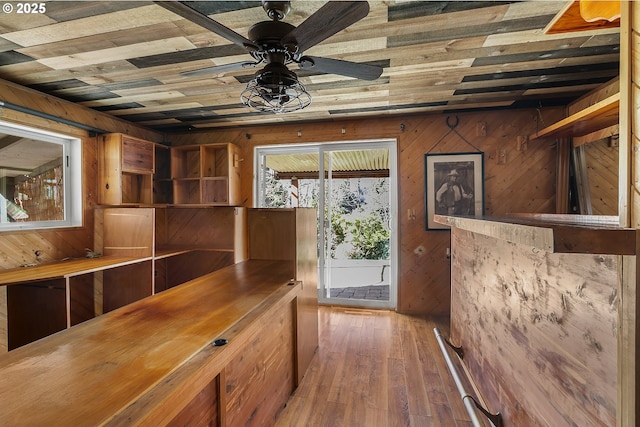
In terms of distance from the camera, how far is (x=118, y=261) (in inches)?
121

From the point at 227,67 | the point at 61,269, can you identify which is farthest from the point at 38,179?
the point at 227,67

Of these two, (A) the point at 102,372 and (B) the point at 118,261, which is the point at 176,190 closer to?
(B) the point at 118,261

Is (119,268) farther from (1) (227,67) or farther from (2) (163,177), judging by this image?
(1) (227,67)

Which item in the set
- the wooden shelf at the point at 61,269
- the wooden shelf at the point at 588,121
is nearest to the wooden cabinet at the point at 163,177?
the wooden shelf at the point at 61,269

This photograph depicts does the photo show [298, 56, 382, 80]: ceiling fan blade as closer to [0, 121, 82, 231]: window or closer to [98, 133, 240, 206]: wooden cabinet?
[98, 133, 240, 206]: wooden cabinet

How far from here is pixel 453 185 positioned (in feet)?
11.8

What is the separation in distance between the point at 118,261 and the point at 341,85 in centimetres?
301

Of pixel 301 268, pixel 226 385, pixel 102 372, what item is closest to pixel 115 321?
pixel 102 372

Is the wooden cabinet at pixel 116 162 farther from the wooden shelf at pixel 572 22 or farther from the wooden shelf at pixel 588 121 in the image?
the wooden shelf at pixel 588 121

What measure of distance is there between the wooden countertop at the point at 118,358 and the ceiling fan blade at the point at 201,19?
1.28 metres

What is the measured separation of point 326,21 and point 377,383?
2453 mm

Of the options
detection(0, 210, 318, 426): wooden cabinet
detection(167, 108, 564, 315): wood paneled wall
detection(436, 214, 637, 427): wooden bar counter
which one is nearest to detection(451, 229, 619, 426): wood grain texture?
detection(436, 214, 637, 427): wooden bar counter

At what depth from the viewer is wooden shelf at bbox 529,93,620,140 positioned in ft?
7.06

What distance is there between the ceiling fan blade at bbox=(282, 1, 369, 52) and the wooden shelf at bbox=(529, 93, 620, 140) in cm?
197
